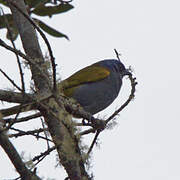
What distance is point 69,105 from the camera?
3.43 meters

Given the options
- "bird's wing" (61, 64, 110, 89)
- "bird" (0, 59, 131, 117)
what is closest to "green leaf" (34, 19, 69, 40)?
"bird" (0, 59, 131, 117)

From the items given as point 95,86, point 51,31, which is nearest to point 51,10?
point 51,31

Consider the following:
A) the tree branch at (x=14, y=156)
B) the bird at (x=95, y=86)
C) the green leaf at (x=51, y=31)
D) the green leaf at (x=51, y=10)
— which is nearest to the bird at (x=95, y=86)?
the bird at (x=95, y=86)

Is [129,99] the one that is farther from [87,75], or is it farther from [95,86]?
[87,75]

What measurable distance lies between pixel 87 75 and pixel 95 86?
268mm

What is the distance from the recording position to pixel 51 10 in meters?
5.12

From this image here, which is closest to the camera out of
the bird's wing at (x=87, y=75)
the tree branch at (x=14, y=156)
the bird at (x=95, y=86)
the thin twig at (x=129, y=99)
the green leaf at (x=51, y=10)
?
the tree branch at (x=14, y=156)

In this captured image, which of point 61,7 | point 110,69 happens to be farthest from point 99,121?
point 110,69

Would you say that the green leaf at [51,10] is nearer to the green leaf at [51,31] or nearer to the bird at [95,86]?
the green leaf at [51,31]

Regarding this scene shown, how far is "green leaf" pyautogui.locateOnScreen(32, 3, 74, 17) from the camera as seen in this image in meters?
4.99

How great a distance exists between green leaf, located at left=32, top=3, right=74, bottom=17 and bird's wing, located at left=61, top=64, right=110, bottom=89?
1125 mm

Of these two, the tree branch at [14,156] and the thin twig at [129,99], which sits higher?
the thin twig at [129,99]

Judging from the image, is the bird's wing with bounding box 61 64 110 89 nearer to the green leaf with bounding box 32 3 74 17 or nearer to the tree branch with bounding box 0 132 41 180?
the green leaf with bounding box 32 3 74 17

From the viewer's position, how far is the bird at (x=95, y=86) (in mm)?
5879
